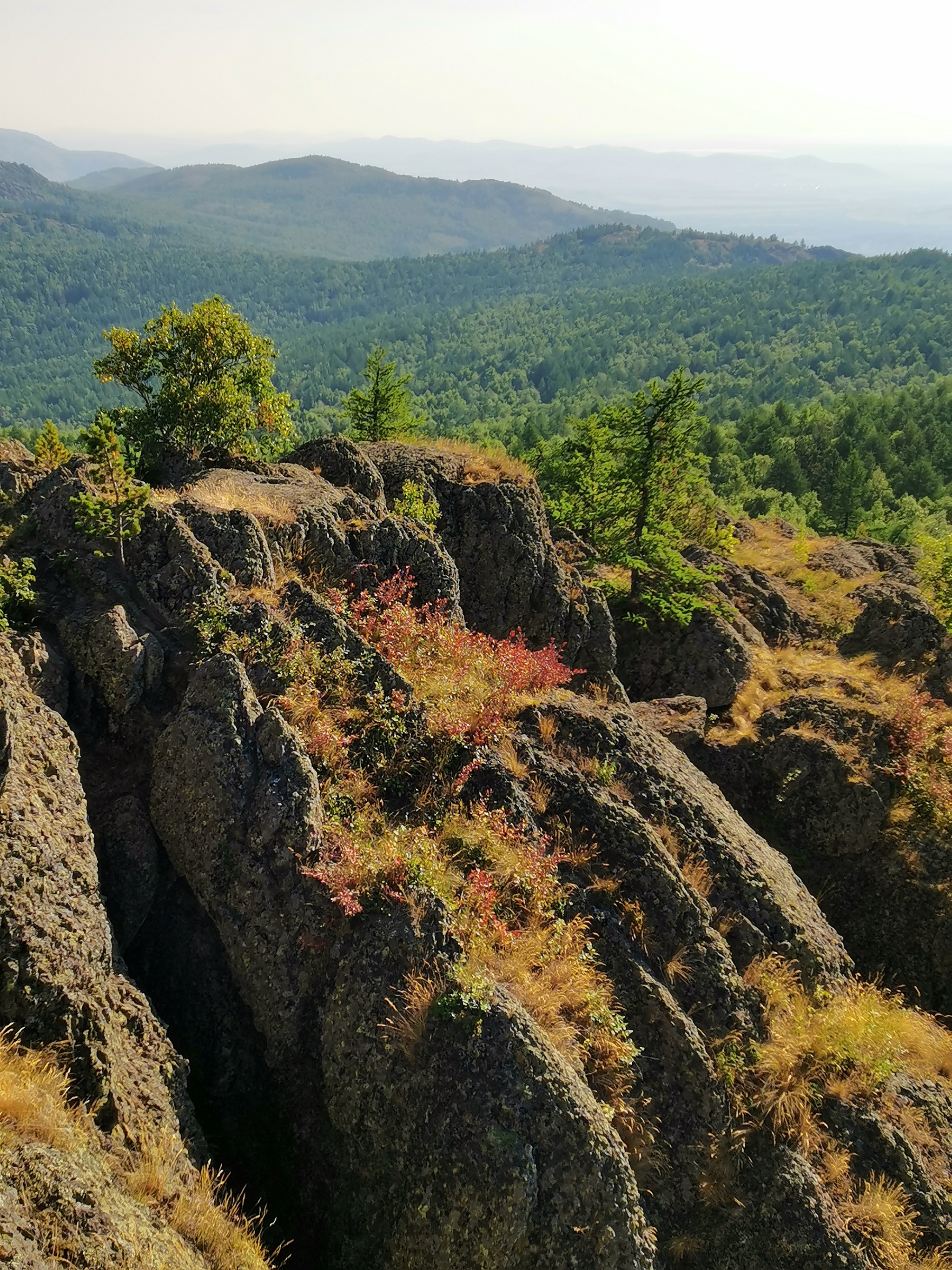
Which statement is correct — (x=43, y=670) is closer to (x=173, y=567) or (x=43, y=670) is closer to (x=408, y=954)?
(x=173, y=567)

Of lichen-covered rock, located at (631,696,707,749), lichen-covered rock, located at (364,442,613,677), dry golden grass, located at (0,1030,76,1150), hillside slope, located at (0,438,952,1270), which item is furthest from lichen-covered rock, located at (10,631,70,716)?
lichen-covered rock, located at (631,696,707,749)

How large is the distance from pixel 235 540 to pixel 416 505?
580cm

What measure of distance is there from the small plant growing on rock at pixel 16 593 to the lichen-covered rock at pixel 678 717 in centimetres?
1209

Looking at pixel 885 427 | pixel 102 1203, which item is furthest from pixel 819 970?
pixel 885 427

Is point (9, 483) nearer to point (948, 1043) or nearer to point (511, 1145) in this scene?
point (511, 1145)

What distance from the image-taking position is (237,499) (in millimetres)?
13227

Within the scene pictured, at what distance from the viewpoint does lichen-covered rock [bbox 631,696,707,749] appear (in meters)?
16.6

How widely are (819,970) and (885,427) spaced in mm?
103371

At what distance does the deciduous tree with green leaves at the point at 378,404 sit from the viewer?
32594 mm

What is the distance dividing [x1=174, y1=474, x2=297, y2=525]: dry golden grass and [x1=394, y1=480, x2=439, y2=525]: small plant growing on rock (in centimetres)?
350

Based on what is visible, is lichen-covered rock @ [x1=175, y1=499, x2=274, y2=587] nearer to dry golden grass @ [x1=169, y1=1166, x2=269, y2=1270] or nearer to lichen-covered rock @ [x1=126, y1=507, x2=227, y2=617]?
lichen-covered rock @ [x1=126, y1=507, x2=227, y2=617]

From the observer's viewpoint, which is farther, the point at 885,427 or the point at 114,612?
the point at 885,427

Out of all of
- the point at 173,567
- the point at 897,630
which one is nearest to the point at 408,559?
the point at 173,567

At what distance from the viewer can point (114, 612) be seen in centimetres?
1012
